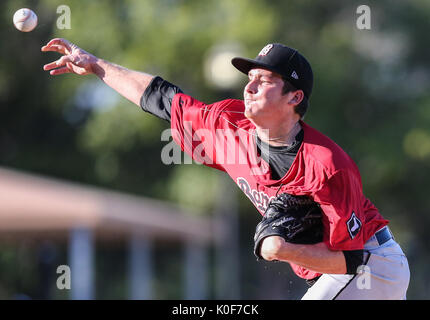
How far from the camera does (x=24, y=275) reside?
24.6 meters

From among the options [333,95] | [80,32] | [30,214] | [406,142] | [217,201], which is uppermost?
[80,32]

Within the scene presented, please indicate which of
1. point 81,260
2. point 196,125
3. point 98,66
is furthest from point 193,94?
point 196,125

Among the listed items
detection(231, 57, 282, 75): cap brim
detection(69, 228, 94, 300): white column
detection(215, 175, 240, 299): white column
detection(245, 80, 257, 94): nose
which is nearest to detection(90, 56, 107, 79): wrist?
detection(231, 57, 282, 75): cap brim

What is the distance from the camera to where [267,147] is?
537cm

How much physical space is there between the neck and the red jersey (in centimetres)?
9

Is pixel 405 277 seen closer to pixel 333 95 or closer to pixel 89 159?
pixel 333 95

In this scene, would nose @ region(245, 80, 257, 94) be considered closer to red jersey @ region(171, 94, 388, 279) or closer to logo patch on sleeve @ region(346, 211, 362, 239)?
red jersey @ region(171, 94, 388, 279)

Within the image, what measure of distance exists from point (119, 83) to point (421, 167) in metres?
17.7

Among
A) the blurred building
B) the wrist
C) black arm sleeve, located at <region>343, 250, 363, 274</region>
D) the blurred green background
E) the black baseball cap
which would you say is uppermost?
the blurred green background

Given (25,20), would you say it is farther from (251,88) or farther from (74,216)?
(74,216)

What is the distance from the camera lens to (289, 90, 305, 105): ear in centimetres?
537

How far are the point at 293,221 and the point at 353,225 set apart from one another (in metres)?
0.41

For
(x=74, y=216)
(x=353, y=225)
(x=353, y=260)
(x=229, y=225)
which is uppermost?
(x=229, y=225)
